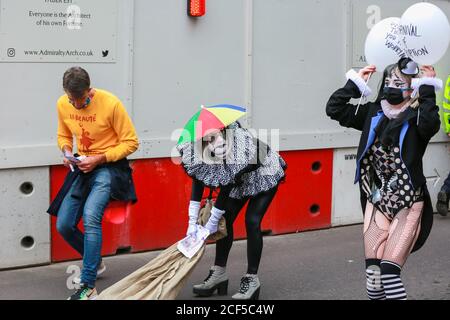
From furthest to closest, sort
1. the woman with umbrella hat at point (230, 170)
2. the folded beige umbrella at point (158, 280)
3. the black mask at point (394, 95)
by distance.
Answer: the woman with umbrella hat at point (230, 170) < the folded beige umbrella at point (158, 280) < the black mask at point (394, 95)

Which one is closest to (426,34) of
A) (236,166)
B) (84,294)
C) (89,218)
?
(236,166)

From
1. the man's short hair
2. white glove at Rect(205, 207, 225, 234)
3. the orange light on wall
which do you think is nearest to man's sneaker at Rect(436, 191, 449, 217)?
the orange light on wall

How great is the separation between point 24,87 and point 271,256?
2.67 meters

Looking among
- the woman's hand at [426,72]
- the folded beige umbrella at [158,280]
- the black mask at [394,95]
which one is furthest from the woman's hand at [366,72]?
the folded beige umbrella at [158,280]

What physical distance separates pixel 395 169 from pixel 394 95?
456 mm

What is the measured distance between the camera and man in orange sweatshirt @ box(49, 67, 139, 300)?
20.0 feet

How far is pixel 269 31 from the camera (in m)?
8.23

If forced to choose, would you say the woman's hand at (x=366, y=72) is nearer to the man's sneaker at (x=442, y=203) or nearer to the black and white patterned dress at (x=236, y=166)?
the black and white patterned dress at (x=236, y=166)

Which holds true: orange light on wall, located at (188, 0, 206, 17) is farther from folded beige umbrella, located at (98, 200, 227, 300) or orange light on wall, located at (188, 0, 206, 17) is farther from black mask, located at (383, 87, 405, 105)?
black mask, located at (383, 87, 405, 105)

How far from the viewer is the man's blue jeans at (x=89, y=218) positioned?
5980 mm

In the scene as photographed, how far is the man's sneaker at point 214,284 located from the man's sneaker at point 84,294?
794 millimetres

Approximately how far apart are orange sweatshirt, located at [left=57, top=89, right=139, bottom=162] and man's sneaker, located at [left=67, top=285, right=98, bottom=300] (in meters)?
0.94

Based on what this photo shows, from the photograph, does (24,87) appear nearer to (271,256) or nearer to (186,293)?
(186,293)

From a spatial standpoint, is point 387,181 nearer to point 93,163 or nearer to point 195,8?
point 93,163
